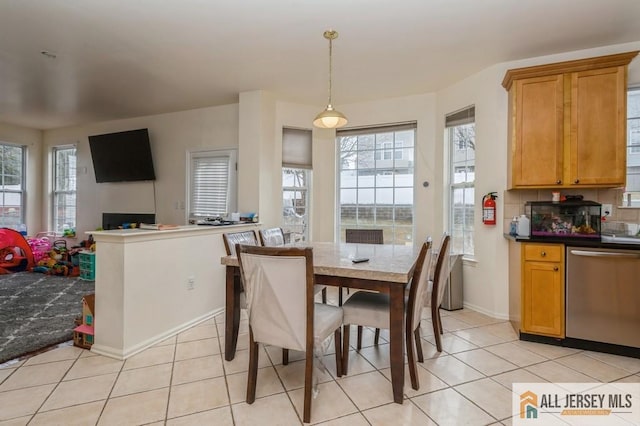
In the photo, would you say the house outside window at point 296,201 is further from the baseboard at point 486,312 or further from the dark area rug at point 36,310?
the dark area rug at point 36,310

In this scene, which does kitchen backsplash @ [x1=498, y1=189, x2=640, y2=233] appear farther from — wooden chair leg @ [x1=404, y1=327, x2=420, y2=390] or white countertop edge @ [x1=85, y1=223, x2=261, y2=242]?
white countertop edge @ [x1=85, y1=223, x2=261, y2=242]

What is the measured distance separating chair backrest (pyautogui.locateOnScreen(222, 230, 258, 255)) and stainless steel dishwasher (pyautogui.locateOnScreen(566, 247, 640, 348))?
263 centimetres

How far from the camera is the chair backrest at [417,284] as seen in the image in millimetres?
1881

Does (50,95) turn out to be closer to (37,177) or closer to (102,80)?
(102,80)

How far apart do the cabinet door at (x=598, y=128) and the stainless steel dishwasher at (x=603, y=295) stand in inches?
27.8

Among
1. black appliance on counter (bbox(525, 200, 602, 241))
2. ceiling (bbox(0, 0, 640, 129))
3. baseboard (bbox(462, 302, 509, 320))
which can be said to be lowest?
baseboard (bbox(462, 302, 509, 320))

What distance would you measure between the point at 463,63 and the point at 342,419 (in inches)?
134

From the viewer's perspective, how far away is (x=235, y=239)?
2.60 metres

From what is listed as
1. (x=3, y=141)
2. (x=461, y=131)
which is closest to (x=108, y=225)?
(x=3, y=141)

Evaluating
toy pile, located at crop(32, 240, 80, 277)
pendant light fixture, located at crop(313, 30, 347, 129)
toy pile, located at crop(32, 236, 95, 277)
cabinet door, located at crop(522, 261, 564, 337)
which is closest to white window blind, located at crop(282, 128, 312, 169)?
pendant light fixture, located at crop(313, 30, 347, 129)

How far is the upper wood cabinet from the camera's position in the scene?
8.86ft

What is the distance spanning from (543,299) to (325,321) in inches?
78.8

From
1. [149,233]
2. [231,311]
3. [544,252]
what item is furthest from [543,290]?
[149,233]

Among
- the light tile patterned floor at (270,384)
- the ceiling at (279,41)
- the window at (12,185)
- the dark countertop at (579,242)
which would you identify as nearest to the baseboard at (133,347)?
the light tile patterned floor at (270,384)
